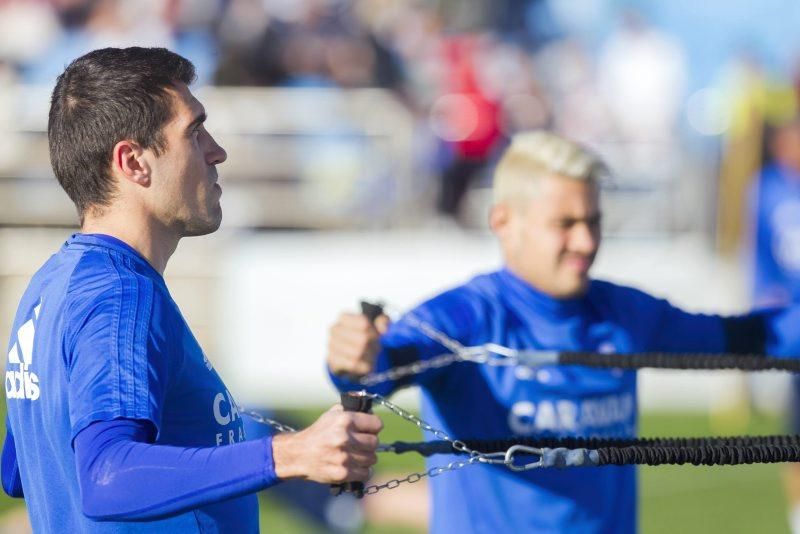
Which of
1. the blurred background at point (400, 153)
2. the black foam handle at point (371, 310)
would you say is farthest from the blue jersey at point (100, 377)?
the blurred background at point (400, 153)

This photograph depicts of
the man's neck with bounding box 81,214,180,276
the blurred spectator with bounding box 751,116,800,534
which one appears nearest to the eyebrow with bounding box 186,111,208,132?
the man's neck with bounding box 81,214,180,276

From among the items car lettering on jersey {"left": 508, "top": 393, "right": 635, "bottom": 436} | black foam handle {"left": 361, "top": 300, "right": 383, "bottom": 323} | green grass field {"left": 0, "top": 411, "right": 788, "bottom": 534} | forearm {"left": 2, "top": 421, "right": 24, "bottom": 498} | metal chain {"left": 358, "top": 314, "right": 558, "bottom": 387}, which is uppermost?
black foam handle {"left": 361, "top": 300, "right": 383, "bottom": 323}

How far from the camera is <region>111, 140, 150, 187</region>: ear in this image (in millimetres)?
2807

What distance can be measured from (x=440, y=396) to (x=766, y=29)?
15136 mm

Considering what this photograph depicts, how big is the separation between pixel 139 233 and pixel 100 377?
470mm

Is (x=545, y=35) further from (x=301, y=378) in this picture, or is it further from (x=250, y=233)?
(x=301, y=378)

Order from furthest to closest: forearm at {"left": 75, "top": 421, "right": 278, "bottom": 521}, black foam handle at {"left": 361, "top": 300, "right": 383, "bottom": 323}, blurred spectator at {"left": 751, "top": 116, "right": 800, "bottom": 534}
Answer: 1. blurred spectator at {"left": 751, "top": 116, "right": 800, "bottom": 534}
2. black foam handle at {"left": 361, "top": 300, "right": 383, "bottom": 323}
3. forearm at {"left": 75, "top": 421, "right": 278, "bottom": 521}

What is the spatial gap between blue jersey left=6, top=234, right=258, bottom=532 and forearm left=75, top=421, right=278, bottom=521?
1.2 inches

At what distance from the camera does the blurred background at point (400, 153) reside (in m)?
12.3

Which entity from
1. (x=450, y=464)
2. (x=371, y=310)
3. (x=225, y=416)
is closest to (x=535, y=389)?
(x=371, y=310)

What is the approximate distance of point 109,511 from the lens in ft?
7.93

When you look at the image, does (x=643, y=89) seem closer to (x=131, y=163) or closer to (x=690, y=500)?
(x=690, y=500)

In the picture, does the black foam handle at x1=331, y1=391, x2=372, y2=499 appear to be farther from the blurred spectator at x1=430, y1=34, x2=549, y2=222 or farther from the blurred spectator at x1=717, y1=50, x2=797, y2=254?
the blurred spectator at x1=430, y1=34, x2=549, y2=222

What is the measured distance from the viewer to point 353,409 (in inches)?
105
